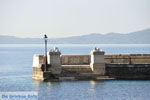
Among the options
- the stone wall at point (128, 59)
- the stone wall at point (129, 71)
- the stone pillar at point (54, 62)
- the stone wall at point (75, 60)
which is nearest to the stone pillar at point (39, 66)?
the stone pillar at point (54, 62)

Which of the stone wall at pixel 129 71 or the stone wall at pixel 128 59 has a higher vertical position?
the stone wall at pixel 128 59

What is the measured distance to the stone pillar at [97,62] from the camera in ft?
212

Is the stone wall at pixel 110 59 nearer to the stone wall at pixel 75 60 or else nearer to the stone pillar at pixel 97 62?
the stone wall at pixel 75 60

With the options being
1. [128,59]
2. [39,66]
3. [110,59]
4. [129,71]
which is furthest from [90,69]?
[39,66]

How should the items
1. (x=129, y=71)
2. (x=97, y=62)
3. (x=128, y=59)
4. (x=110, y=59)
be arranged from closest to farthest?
1. (x=97, y=62)
2. (x=129, y=71)
3. (x=128, y=59)
4. (x=110, y=59)

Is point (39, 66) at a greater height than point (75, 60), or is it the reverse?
point (75, 60)

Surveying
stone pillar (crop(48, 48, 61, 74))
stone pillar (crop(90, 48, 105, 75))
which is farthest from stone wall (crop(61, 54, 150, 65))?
stone pillar (crop(48, 48, 61, 74))

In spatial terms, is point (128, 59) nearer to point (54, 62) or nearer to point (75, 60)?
point (75, 60)

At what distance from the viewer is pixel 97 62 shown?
6462 cm

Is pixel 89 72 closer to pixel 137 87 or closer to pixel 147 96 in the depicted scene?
pixel 137 87

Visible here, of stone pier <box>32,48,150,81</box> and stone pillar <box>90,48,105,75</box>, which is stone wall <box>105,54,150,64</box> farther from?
stone pillar <box>90,48,105,75</box>

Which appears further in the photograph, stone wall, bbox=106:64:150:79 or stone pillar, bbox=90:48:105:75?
stone wall, bbox=106:64:150:79

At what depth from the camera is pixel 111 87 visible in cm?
6047

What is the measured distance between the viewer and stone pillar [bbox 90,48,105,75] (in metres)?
64.5
